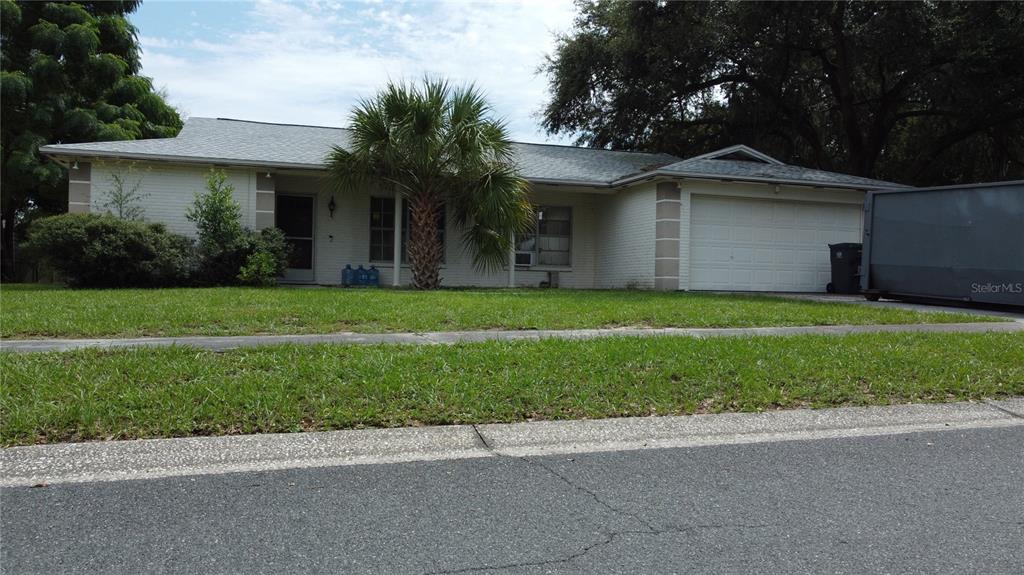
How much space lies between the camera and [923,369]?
658 cm

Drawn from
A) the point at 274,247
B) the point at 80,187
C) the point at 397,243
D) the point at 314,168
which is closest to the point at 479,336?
the point at 274,247

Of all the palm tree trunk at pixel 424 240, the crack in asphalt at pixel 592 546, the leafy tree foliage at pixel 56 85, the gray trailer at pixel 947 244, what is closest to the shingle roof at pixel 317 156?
the palm tree trunk at pixel 424 240

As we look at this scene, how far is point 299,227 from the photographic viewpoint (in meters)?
17.2

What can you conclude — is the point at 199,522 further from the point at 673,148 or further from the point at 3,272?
the point at 3,272

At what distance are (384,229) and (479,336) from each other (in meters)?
9.95

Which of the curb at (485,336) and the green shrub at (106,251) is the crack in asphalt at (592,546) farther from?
the green shrub at (106,251)

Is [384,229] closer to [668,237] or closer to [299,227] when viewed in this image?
[299,227]

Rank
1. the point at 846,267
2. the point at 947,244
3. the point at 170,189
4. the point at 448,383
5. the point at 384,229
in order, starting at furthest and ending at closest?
1. the point at 384,229
2. the point at 846,267
3. the point at 170,189
4. the point at 947,244
5. the point at 448,383

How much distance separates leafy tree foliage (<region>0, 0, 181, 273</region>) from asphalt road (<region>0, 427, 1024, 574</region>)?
2192 centimetres

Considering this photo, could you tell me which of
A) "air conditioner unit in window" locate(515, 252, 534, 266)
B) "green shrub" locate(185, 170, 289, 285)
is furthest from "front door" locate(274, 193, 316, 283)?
"air conditioner unit in window" locate(515, 252, 534, 266)

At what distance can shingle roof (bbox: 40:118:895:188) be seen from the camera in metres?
15.0

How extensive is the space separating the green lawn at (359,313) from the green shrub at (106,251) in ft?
3.45

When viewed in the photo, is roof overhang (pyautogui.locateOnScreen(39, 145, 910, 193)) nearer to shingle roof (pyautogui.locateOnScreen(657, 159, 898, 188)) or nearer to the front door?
shingle roof (pyautogui.locateOnScreen(657, 159, 898, 188))

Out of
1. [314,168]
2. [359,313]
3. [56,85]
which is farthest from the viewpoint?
[56,85]
